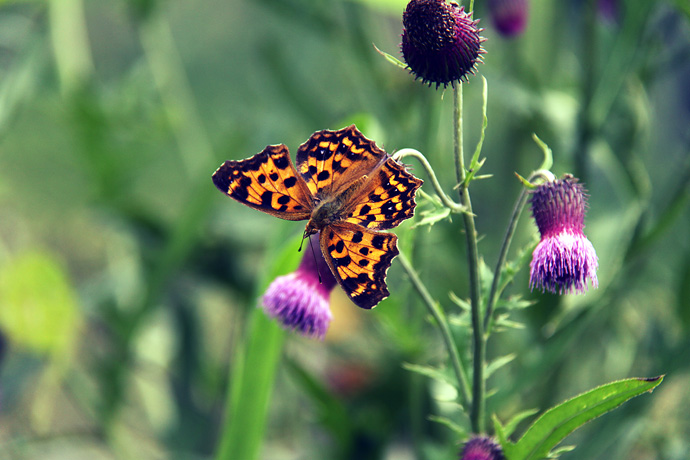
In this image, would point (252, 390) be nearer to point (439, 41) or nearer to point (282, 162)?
point (282, 162)

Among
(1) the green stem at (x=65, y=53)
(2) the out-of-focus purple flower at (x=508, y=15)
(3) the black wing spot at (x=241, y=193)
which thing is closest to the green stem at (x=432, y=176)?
(3) the black wing spot at (x=241, y=193)

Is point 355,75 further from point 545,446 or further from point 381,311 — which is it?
point 545,446

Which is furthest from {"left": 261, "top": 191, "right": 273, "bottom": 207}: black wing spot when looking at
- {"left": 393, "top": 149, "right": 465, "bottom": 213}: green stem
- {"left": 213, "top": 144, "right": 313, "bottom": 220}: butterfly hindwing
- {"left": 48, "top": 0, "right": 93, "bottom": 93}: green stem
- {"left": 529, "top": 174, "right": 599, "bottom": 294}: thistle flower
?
{"left": 48, "top": 0, "right": 93, "bottom": 93}: green stem

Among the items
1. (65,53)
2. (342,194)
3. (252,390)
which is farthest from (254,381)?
(65,53)

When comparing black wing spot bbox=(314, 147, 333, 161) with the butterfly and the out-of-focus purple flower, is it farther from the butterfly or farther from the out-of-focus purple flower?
the out-of-focus purple flower

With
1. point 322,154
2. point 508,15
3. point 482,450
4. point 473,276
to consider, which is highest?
point 508,15

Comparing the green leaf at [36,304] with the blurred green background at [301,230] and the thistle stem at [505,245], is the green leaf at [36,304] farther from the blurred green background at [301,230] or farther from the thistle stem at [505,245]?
the thistle stem at [505,245]

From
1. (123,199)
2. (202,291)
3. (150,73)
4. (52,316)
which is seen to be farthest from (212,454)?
(150,73)
